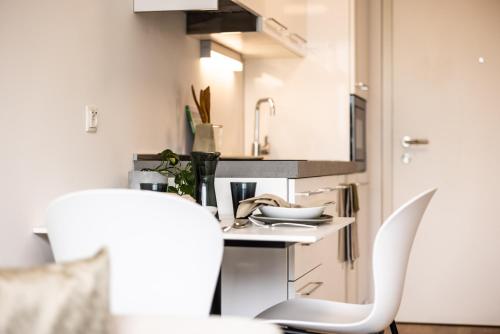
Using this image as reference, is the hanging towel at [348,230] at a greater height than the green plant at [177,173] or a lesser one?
lesser

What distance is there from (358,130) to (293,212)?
7.88 ft

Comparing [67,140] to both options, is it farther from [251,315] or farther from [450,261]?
[450,261]

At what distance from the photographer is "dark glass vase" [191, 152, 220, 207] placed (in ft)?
7.93

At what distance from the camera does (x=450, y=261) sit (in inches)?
202

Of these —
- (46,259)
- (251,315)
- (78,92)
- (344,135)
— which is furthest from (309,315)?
(344,135)

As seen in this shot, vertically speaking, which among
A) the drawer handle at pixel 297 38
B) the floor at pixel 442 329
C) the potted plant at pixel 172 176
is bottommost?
the floor at pixel 442 329

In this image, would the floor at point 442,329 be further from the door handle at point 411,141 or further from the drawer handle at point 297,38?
the drawer handle at point 297,38

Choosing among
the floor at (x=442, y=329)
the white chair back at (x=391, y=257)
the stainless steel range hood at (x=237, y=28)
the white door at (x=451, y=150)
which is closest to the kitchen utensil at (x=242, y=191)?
the white chair back at (x=391, y=257)

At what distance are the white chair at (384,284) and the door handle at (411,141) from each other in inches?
120

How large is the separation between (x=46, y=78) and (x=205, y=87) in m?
1.55

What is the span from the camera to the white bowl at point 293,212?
2.31m

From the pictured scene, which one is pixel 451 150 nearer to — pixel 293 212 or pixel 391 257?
pixel 293 212

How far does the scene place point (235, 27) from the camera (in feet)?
11.5

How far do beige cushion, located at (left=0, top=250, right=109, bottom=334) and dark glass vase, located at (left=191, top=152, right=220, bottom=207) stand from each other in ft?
5.11
